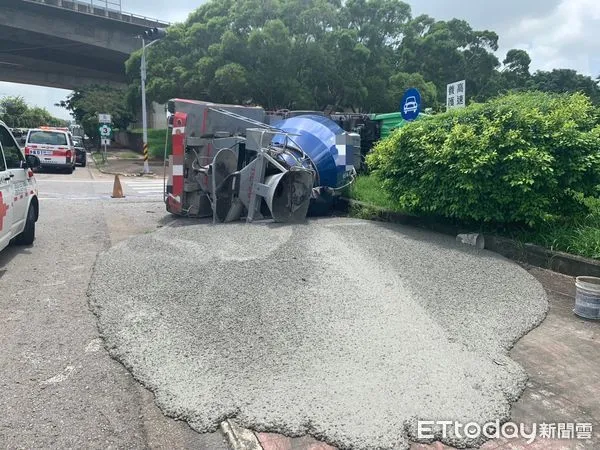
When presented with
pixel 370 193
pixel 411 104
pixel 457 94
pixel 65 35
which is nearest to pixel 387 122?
pixel 411 104

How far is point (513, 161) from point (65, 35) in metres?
42.4

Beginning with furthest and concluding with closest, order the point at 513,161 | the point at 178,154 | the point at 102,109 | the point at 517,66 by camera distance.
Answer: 1. the point at 517,66
2. the point at 102,109
3. the point at 178,154
4. the point at 513,161

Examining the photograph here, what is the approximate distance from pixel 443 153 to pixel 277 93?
20757 millimetres

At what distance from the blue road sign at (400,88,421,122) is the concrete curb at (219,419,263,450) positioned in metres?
8.63

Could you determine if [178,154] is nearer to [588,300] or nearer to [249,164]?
[249,164]

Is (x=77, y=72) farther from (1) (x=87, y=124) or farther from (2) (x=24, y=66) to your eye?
Answer: (1) (x=87, y=124)

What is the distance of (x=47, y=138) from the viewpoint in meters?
22.3

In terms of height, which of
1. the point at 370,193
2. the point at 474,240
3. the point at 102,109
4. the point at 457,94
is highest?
the point at 102,109

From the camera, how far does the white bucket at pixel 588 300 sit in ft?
15.8

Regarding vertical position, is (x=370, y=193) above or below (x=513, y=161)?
below

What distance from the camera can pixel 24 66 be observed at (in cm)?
5497

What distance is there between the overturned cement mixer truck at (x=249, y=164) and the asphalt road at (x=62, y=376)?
108 inches

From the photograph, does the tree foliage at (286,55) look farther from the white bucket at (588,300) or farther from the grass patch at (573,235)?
the white bucket at (588,300)

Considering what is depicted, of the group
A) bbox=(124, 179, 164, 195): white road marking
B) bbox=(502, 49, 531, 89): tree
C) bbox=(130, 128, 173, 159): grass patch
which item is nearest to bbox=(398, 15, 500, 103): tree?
bbox=(502, 49, 531, 89): tree
